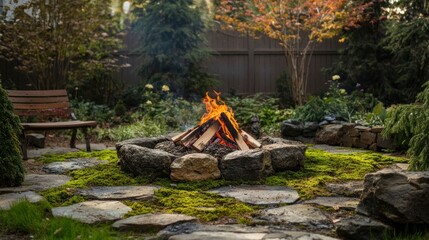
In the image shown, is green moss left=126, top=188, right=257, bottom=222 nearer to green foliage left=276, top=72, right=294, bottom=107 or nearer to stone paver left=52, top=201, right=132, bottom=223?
stone paver left=52, top=201, right=132, bottom=223

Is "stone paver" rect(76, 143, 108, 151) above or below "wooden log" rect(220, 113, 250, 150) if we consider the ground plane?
below

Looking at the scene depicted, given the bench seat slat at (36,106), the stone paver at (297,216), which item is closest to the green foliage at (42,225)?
the stone paver at (297,216)

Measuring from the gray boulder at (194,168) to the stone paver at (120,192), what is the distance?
1.11 ft

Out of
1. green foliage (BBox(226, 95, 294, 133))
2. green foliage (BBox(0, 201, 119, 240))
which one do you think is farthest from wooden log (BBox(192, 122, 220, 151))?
green foliage (BBox(226, 95, 294, 133))

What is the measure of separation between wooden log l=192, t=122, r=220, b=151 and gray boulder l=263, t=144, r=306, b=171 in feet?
2.01

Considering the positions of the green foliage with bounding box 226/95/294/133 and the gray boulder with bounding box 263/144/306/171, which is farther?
the green foliage with bounding box 226/95/294/133

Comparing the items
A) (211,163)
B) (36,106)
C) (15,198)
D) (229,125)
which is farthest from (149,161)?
(36,106)

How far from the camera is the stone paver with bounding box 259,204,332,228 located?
12.6 feet

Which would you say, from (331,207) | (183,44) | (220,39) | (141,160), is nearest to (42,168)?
(141,160)

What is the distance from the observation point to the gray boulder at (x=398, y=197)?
337 cm

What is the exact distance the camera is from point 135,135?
30.6 feet

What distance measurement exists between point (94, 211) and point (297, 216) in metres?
1.53

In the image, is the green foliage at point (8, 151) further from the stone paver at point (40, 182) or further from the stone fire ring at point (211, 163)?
the stone fire ring at point (211, 163)

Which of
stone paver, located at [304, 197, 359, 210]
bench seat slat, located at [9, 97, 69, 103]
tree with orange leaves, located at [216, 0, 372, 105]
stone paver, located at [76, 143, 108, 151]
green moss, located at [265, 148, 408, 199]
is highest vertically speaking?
tree with orange leaves, located at [216, 0, 372, 105]
